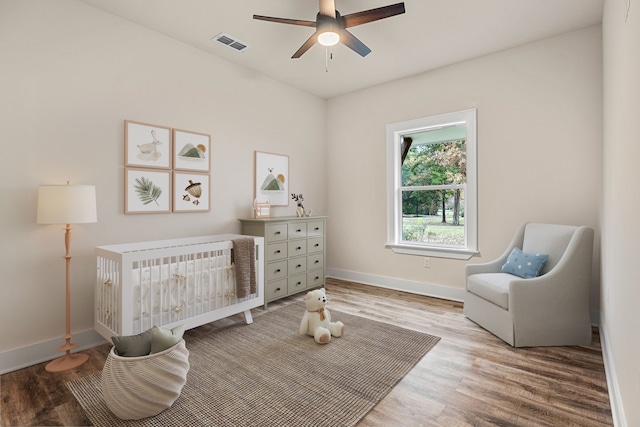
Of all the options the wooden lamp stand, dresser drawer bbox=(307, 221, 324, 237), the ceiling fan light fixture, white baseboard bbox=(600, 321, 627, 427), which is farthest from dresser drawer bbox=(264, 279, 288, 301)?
white baseboard bbox=(600, 321, 627, 427)

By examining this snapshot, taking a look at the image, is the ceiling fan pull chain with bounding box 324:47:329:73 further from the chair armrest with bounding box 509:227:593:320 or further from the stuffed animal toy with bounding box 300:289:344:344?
the chair armrest with bounding box 509:227:593:320

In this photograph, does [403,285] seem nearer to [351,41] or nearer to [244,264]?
[244,264]

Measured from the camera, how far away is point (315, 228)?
4133 millimetres

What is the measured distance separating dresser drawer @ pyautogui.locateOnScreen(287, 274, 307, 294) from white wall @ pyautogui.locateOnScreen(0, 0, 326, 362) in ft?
3.54

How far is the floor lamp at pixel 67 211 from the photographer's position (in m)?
2.14

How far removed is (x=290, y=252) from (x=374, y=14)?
252 centimetres

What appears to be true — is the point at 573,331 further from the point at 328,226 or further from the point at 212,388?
the point at 328,226

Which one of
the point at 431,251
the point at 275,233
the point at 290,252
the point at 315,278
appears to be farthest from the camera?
the point at 315,278

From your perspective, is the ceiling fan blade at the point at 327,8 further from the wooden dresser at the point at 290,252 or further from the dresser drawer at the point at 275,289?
the dresser drawer at the point at 275,289

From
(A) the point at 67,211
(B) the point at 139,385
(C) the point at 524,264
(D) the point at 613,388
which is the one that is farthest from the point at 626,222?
(A) the point at 67,211

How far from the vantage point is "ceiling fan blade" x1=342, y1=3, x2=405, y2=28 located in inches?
81.6

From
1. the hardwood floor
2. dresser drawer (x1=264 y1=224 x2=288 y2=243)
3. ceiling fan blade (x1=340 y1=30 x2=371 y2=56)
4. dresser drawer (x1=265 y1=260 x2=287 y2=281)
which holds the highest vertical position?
ceiling fan blade (x1=340 y1=30 x2=371 y2=56)

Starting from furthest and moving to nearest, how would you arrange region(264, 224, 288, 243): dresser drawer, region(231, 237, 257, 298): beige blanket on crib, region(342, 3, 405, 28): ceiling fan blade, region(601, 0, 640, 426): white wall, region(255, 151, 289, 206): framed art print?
1. region(255, 151, 289, 206): framed art print
2. region(264, 224, 288, 243): dresser drawer
3. region(231, 237, 257, 298): beige blanket on crib
4. region(342, 3, 405, 28): ceiling fan blade
5. region(601, 0, 640, 426): white wall

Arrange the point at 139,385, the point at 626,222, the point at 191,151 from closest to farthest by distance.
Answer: the point at 626,222 → the point at 139,385 → the point at 191,151
